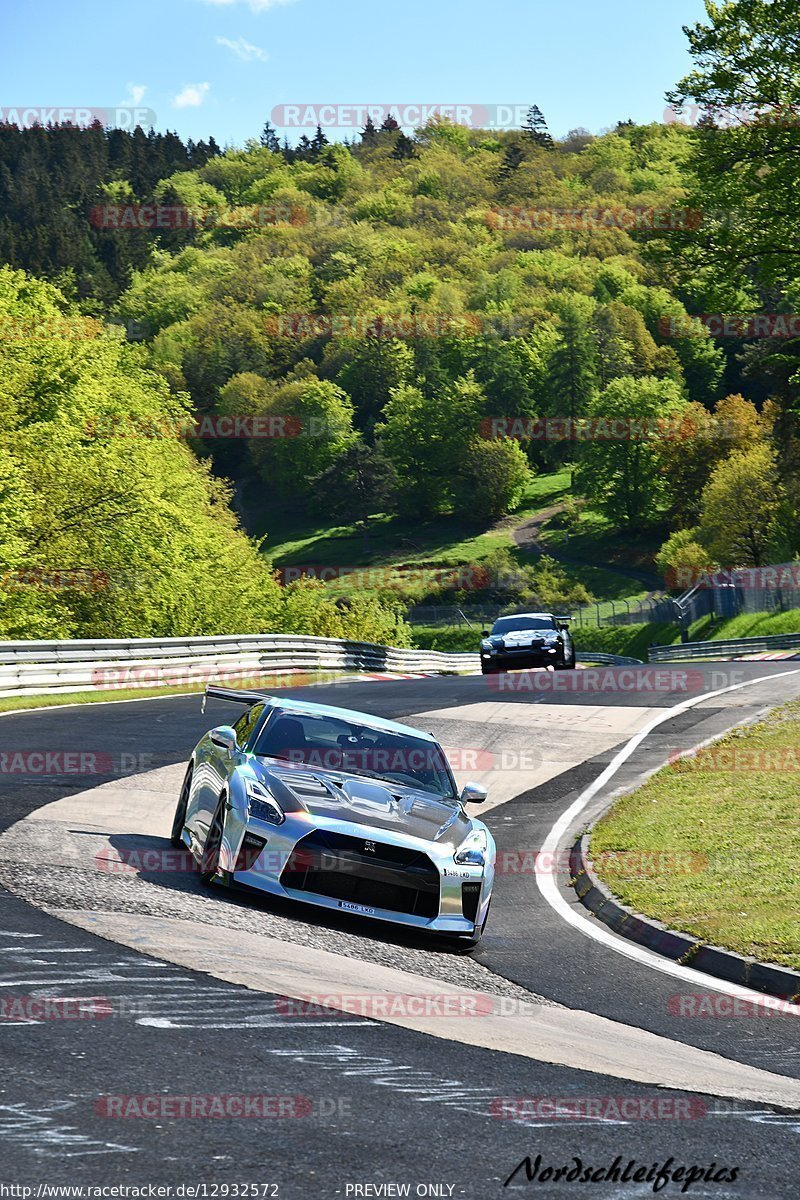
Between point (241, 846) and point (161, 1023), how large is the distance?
302cm

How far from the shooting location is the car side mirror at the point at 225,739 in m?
10.1

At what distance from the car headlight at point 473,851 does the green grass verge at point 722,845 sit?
1.84 m

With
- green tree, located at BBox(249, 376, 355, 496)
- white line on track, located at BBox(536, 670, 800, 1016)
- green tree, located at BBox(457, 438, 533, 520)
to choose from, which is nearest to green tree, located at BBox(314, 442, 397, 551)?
green tree, located at BBox(249, 376, 355, 496)

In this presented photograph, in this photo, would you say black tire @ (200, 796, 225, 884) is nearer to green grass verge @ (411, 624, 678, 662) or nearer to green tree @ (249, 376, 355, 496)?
green grass verge @ (411, 624, 678, 662)

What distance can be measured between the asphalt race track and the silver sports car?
255mm

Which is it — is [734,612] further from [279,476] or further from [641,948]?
[279,476]

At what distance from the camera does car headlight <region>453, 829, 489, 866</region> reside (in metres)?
9.06

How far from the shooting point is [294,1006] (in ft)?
21.2

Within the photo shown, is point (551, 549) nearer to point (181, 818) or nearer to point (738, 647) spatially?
point (738, 647)

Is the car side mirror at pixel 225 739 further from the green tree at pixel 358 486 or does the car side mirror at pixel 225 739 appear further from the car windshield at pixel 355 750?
the green tree at pixel 358 486

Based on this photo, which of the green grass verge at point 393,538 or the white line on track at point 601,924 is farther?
the green grass verge at point 393,538

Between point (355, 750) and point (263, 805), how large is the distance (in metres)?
1.36

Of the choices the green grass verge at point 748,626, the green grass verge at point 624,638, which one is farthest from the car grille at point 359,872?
the green grass verge at point 624,638

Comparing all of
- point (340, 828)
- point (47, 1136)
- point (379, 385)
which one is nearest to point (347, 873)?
point (340, 828)
